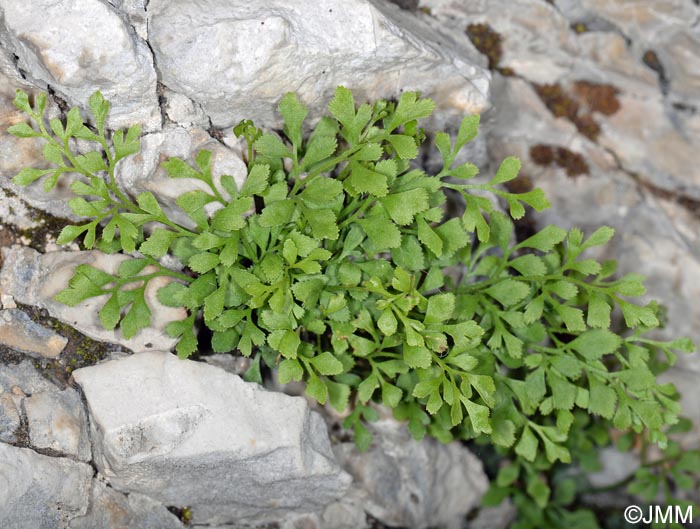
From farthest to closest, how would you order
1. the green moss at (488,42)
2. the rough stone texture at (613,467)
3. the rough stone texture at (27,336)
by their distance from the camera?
the rough stone texture at (613,467) < the green moss at (488,42) < the rough stone texture at (27,336)

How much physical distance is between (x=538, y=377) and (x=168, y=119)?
Result: 7.04 ft

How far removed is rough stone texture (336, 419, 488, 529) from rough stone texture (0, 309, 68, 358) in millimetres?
1549

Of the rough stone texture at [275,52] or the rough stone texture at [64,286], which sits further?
the rough stone texture at [64,286]

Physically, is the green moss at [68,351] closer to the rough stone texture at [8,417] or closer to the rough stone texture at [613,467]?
the rough stone texture at [8,417]

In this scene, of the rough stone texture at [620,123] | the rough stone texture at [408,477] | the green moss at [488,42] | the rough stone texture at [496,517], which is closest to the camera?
the rough stone texture at [408,477]

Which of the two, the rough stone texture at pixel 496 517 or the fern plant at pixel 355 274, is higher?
the fern plant at pixel 355 274

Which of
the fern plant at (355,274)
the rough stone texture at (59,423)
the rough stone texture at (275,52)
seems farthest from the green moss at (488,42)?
the rough stone texture at (59,423)

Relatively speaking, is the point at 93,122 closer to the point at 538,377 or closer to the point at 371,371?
the point at 371,371

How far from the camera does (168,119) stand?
3.24 meters

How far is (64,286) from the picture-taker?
3.16 meters

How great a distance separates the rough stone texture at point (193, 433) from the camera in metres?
3.10

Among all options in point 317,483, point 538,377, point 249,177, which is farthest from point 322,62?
point 317,483

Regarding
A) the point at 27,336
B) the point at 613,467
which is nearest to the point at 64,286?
the point at 27,336

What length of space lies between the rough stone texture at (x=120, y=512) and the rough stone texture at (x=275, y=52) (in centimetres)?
182
